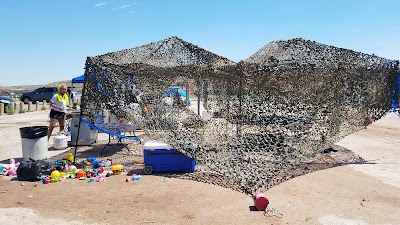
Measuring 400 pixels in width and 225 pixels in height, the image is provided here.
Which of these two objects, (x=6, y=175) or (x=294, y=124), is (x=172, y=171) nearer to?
(x=294, y=124)

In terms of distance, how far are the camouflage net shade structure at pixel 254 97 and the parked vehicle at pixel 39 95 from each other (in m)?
24.8

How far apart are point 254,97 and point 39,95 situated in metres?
27.7

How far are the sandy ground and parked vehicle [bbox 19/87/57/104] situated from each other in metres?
25.9

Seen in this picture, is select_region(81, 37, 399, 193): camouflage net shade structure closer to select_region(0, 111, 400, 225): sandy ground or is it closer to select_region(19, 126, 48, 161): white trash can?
select_region(0, 111, 400, 225): sandy ground

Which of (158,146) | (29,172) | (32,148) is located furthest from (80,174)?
(158,146)

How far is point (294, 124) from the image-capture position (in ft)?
20.6

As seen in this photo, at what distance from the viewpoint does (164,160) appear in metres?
5.96

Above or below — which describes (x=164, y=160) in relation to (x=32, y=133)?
below

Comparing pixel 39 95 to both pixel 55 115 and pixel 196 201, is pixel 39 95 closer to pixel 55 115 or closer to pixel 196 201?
pixel 55 115

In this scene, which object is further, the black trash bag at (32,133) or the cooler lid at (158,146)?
the black trash bag at (32,133)

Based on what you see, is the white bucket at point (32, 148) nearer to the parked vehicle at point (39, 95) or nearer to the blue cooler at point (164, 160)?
the blue cooler at point (164, 160)

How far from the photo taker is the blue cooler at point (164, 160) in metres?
5.90

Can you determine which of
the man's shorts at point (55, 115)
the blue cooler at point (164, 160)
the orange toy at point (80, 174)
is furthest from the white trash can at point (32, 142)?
the blue cooler at point (164, 160)

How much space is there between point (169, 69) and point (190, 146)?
7.02 ft
